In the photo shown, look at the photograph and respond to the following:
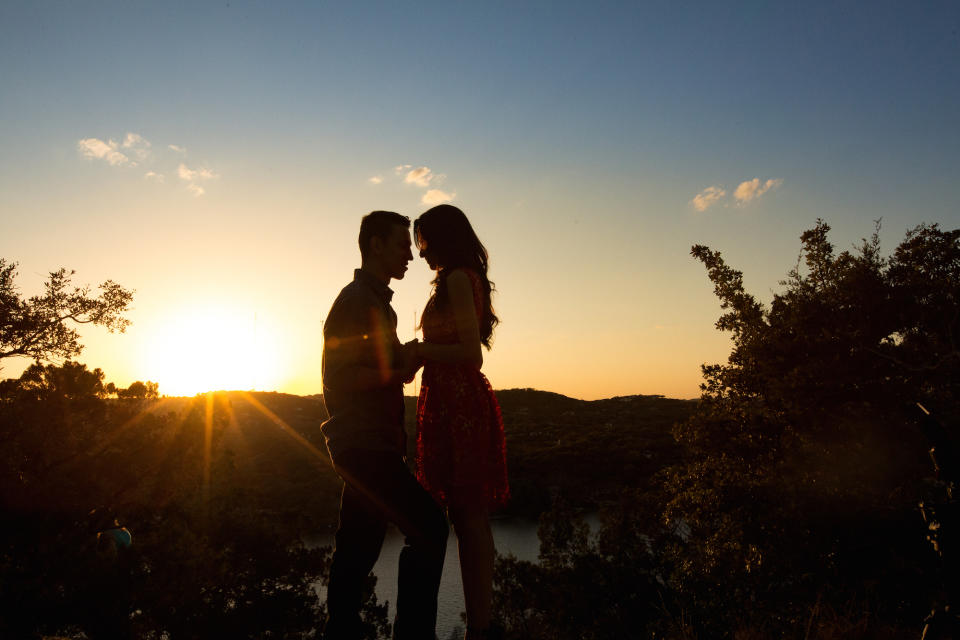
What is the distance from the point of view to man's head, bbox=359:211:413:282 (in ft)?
9.03

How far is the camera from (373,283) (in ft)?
8.79

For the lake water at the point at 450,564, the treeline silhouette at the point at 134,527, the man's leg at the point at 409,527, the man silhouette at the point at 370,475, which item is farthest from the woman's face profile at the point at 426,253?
the lake water at the point at 450,564

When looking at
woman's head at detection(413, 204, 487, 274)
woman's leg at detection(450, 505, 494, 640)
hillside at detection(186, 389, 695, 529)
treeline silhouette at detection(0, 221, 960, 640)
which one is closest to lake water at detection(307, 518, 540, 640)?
hillside at detection(186, 389, 695, 529)

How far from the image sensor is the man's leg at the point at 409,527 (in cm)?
236

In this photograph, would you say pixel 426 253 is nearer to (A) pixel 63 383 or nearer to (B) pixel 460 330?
(B) pixel 460 330

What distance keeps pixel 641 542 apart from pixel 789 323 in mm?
9054

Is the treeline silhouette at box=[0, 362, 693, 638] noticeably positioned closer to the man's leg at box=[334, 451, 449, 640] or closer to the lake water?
the lake water

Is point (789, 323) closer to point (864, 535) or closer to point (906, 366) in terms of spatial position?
point (906, 366)

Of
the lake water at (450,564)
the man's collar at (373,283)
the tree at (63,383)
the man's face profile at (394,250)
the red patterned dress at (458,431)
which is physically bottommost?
the lake water at (450,564)

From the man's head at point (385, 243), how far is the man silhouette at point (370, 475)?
8.8 inches

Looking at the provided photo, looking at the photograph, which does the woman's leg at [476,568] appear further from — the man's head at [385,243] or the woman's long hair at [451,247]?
the man's head at [385,243]

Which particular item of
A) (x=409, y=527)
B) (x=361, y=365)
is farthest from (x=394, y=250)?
(x=409, y=527)

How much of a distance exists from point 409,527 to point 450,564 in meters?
50.0

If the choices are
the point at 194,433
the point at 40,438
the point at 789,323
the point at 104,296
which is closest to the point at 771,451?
the point at 789,323
